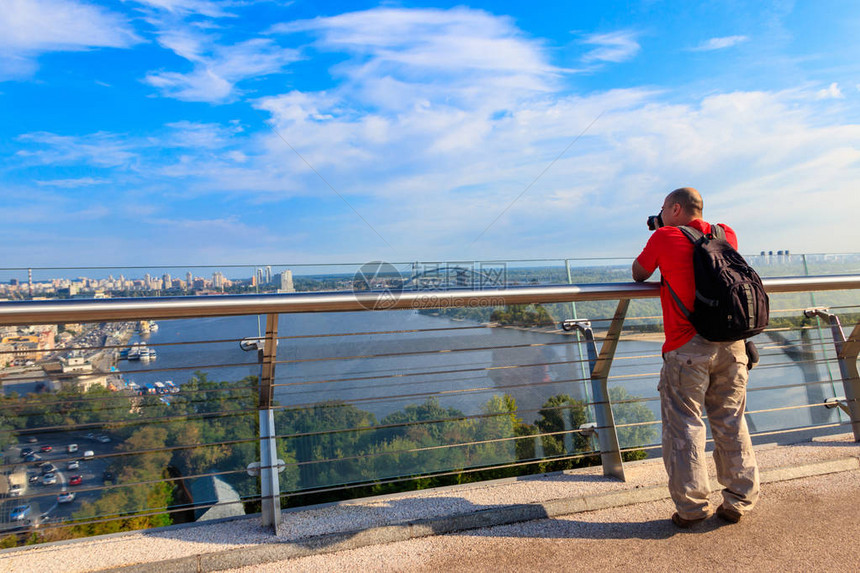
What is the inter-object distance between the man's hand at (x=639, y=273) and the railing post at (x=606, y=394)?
0.58 feet

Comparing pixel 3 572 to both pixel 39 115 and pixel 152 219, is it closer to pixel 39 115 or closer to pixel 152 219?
pixel 152 219

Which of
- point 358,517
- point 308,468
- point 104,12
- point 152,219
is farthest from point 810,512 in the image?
point 152,219

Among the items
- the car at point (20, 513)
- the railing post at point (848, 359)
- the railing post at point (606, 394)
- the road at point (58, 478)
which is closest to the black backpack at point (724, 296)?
the railing post at point (606, 394)

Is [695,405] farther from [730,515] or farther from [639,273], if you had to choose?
[639,273]

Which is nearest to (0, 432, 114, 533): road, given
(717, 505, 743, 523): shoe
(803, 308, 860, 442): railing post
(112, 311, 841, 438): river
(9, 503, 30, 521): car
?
(9, 503, 30, 521): car

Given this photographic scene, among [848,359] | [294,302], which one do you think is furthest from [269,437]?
[848,359]

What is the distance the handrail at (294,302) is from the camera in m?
2.03

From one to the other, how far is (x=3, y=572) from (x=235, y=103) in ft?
133

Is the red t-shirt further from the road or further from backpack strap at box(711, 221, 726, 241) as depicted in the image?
the road

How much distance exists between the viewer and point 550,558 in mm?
2238

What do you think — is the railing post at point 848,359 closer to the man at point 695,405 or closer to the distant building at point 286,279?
the man at point 695,405

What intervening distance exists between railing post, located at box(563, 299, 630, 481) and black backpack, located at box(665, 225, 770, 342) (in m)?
0.52

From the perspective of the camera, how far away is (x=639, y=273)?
9.41ft

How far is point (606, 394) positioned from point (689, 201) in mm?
1194
